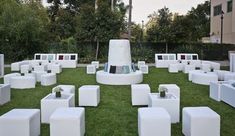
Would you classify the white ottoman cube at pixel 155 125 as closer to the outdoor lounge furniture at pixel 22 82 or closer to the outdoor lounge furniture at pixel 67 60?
the outdoor lounge furniture at pixel 22 82

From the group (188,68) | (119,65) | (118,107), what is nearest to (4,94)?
(118,107)

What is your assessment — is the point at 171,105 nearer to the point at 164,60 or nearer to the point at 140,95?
the point at 140,95

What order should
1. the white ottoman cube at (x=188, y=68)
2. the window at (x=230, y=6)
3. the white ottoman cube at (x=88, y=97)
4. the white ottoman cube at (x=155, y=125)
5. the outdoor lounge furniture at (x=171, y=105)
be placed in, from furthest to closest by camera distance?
the window at (x=230, y=6) < the white ottoman cube at (x=188, y=68) < the white ottoman cube at (x=88, y=97) < the outdoor lounge furniture at (x=171, y=105) < the white ottoman cube at (x=155, y=125)

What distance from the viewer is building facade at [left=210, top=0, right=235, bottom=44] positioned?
111 ft

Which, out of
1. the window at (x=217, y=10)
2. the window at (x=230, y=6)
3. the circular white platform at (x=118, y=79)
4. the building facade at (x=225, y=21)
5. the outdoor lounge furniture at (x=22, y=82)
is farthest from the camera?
the window at (x=217, y=10)

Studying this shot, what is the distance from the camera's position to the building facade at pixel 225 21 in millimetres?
33719

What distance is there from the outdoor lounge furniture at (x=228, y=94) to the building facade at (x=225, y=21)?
84.7 ft

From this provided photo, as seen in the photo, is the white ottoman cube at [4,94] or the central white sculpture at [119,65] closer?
the white ottoman cube at [4,94]

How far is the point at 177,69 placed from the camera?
58.2 ft

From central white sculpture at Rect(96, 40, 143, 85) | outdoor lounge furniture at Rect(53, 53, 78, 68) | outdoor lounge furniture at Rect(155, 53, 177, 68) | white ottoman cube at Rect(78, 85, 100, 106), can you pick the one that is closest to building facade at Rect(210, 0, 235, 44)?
outdoor lounge furniture at Rect(155, 53, 177, 68)

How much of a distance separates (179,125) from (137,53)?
19017 millimetres

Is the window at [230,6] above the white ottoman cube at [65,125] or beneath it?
above

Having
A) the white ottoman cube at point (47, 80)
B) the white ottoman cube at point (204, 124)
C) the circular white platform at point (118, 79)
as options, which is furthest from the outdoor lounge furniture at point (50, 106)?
the circular white platform at point (118, 79)

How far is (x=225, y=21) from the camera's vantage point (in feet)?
118
